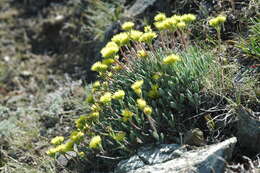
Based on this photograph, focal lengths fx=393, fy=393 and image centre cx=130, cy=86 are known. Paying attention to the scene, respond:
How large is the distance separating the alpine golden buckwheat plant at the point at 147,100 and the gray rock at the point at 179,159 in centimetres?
12

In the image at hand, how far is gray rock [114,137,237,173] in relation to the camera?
2805mm

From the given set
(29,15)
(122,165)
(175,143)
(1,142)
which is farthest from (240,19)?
(29,15)

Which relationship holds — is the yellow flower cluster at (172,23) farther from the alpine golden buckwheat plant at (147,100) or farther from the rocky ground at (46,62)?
the rocky ground at (46,62)

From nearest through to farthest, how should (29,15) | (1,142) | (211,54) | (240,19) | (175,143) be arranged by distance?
(175,143) → (211,54) → (240,19) → (1,142) → (29,15)

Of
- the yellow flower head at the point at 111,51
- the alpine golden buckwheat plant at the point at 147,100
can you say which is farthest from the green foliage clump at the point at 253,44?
the yellow flower head at the point at 111,51

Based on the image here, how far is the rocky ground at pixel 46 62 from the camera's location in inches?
175

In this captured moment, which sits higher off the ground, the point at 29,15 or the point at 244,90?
the point at 29,15

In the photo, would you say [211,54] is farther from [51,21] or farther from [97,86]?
[51,21]

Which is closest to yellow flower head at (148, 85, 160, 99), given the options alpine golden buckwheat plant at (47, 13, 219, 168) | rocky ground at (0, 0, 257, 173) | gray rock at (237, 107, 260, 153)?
alpine golden buckwheat plant at (47, 13, 219, 168)

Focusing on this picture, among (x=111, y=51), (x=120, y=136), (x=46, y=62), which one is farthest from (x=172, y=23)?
(x=46, y=62)

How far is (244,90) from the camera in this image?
10.9 feet

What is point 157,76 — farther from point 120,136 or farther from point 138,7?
point 138,7

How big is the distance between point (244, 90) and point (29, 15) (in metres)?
5.23

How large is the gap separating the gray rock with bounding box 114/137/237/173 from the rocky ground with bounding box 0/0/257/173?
0.75 feet
